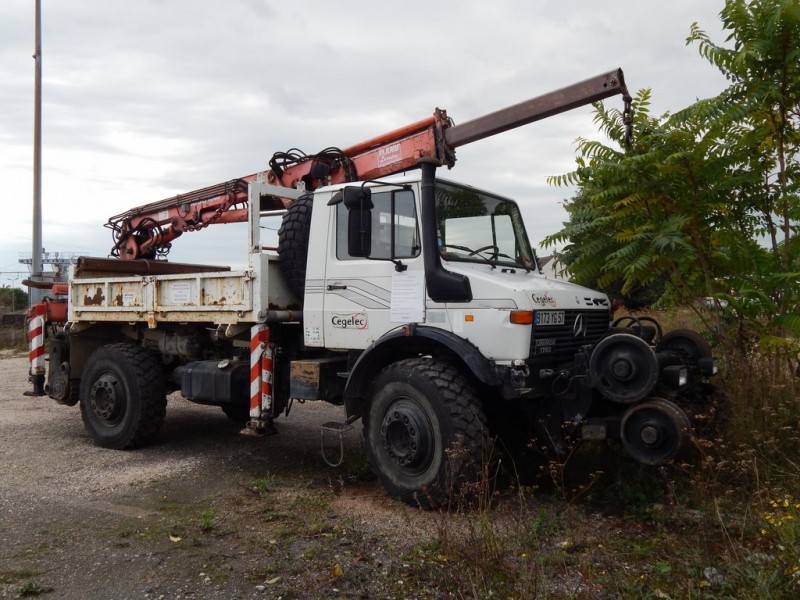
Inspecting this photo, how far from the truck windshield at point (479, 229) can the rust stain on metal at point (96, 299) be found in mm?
4777

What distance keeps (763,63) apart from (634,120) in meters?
1.22

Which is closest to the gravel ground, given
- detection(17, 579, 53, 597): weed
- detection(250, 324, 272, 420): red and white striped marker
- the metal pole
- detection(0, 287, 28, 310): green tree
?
detection(17, 579, 53, 597): weed

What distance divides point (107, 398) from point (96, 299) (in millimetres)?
1296

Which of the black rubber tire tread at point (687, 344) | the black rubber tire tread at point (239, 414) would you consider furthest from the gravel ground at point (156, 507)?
the black rubber tire tread at point (687, 344)

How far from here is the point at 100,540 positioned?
488 centimetres

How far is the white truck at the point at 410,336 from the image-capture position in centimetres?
518

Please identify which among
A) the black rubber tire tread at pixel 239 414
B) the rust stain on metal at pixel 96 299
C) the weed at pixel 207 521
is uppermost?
the rust stain on metal at pixel 96 299

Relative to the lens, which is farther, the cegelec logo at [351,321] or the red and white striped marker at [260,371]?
the red and white striped marker at [260,371]

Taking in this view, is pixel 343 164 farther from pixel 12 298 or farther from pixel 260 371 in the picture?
pixel 12 298

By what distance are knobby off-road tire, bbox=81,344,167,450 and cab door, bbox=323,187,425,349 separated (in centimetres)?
270

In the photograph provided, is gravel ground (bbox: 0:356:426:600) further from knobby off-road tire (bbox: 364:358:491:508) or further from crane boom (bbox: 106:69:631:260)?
crane boom (bbox: 106:69:631:260)

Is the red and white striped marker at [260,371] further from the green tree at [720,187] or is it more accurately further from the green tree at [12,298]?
the green tree at [12,298]

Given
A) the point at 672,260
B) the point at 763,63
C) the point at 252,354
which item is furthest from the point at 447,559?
the point at 763,63

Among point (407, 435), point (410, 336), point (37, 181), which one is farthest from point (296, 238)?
point (37, 181)
